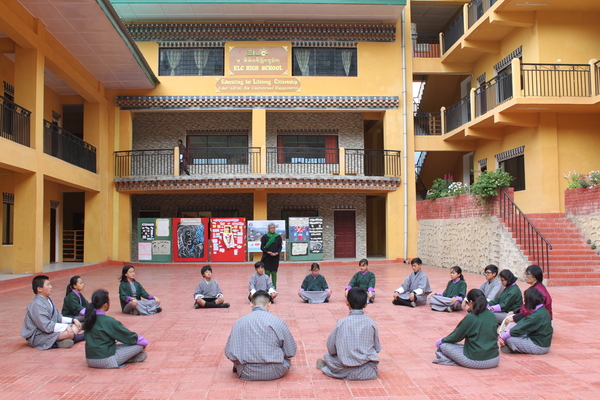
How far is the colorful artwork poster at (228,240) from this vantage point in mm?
19359

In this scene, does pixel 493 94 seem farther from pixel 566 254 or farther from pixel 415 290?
pixel 415 290

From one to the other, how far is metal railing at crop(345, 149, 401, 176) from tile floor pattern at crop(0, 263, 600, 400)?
36.6 ft

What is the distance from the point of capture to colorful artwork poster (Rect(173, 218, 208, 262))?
19359 mm

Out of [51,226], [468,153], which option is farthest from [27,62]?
[468,153]

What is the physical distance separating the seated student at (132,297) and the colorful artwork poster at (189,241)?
1049 centimetres

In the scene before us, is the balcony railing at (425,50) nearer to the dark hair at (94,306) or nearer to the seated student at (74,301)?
Result: the seated student at (74,301)

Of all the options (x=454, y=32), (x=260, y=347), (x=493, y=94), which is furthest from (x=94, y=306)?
(x=454, y=32)

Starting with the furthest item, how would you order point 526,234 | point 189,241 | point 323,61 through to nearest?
point 323,61
point 189,241
point 526,234

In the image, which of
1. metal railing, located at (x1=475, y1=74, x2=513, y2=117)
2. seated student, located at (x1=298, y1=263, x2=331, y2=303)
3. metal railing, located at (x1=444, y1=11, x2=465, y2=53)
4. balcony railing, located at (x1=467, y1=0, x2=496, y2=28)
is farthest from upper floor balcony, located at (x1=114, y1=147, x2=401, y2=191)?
seated student, located at (x1=298, y1=263, x2=331, y2=303)

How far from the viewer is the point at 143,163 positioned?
21.0 meters

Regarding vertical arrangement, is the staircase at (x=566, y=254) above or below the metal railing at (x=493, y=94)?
below

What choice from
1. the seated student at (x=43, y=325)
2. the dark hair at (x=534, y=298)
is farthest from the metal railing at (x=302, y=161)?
the dark hair at (x=534, y=298)

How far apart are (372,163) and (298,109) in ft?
15.8

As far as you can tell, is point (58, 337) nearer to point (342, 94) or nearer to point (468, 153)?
point (342, 94)
